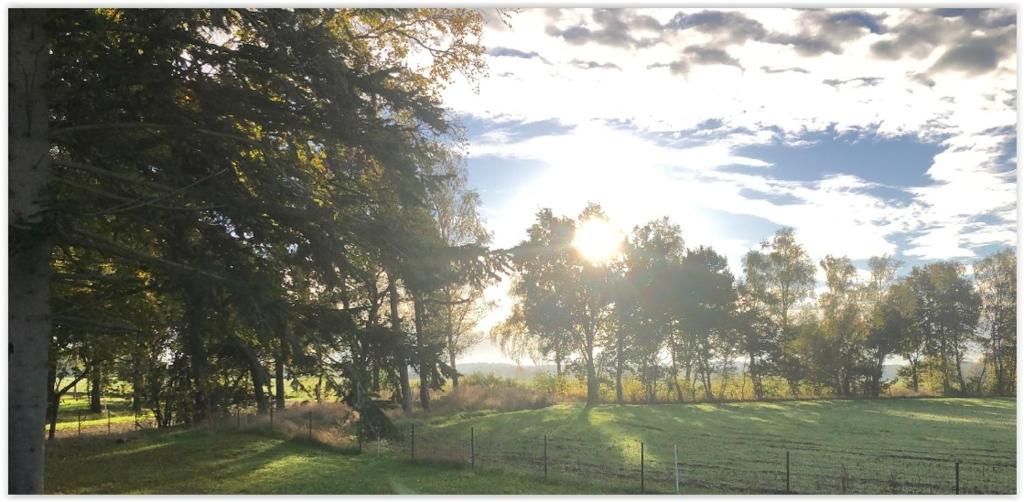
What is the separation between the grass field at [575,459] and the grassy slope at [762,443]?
0.19ft

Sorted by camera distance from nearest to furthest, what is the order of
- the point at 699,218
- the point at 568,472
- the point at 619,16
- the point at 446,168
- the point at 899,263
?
the point at 619,16 < the point at 699,218 < the point at 568,472 < the point at 446,168 < the point at 899,263

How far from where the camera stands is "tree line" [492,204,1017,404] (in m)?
33.5

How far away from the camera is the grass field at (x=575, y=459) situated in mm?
10289

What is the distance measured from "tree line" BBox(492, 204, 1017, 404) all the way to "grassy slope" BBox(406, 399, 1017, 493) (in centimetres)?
485

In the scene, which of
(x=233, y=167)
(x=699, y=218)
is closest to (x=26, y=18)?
(x=233, y=167)

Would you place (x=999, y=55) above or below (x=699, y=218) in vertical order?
above

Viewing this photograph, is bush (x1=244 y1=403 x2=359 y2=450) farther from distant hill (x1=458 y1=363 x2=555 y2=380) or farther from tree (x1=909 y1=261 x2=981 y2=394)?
tree (x1=909 y1=261 x2=981 y2=394)

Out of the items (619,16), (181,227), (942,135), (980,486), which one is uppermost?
(619,16)

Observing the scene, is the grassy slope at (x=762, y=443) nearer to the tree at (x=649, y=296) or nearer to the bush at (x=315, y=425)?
the bush at (x=315, y=425)

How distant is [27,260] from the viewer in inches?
262

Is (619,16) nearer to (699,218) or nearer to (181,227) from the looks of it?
(699,218)

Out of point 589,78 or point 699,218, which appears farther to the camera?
point 699,218

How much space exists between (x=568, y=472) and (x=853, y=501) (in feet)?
17.8

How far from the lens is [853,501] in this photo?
750 cm
